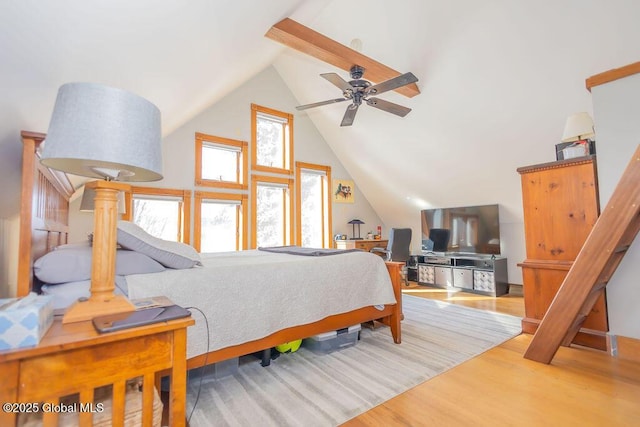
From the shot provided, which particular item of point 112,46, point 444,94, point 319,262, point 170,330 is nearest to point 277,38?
point 112,46

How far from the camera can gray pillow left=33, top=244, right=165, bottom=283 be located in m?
1.27

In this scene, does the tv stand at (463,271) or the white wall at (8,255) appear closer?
the white wall at (8,255)

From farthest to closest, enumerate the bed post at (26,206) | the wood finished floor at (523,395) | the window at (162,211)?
the window at (162,211) < the wood finished floor at (523,395) < the bed post at (26,206)

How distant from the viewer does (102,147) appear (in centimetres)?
93

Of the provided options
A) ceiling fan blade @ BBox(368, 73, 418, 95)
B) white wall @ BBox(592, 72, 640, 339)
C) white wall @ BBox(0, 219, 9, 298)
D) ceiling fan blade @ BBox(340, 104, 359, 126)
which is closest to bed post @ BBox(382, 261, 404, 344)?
white wall @ BBox(592, 72, 640, 339)

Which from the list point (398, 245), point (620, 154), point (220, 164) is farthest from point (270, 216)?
point (620, 154)

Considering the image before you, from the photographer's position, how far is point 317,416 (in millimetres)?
1495

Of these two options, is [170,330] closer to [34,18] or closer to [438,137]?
[34,18]

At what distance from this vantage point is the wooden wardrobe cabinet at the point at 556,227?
7.53ft

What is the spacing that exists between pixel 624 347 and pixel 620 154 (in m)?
1.37

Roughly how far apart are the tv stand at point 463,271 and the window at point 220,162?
11.4 ft

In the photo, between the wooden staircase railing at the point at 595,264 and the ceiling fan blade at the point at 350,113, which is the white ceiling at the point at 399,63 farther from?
the wooden staircase railing at the point at 595,264

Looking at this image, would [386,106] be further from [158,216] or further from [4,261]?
[158,216]

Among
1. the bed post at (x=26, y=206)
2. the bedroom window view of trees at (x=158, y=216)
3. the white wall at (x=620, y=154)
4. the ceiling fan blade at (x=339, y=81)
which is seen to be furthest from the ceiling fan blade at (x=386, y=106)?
the bedroom window view of trees at (x=158, y=216)
